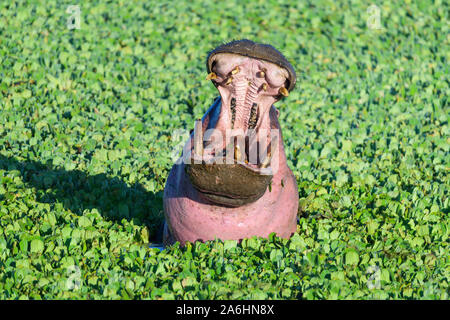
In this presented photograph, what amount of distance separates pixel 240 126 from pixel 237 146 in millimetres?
158

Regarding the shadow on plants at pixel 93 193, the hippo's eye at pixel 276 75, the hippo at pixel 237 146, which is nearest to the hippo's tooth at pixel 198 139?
the hippo at pixel 237 146

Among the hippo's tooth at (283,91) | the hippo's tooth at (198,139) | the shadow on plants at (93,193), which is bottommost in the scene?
the shadow on plants at (93,193)

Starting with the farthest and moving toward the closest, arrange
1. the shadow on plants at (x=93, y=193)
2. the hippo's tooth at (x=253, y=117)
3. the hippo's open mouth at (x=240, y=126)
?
1. the shadow on plants at (x=93, y=193)
2. the hippo's tooth at (x=253, y=117)
3. the hippo's open mouth at (x=240, y=126)

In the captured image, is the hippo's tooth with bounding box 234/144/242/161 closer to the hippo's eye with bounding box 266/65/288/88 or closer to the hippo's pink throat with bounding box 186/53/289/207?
the hippo's pink throat with bounding box 186/53/289/207

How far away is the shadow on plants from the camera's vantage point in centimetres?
602

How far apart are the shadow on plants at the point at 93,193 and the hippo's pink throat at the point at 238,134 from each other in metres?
1.28

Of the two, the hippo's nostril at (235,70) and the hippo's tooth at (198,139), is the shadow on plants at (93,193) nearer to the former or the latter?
the hippo's tooth at (198,139)

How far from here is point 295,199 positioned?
545cm

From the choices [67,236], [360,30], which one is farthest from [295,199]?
[360,30]

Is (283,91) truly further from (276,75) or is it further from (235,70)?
(235,70)

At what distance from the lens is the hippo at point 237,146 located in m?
4.61

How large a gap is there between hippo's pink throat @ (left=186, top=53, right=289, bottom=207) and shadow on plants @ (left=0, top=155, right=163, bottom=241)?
1.28 m

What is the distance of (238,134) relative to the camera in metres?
4.76

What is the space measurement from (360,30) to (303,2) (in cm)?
91
